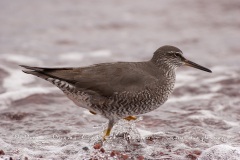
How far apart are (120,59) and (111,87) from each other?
4.84 metres

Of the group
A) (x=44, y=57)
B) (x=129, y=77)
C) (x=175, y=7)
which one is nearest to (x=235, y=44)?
(x=175, y=7)

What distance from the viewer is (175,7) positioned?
15.8 meters

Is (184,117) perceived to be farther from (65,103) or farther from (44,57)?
(44,57)

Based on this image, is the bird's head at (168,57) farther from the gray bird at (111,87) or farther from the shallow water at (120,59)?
the shallow water at (120,59)

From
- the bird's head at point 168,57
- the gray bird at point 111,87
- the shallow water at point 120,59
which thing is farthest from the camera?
the bird's head at point 168,57

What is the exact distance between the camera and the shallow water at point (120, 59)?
23.8 feet

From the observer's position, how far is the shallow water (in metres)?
7.24

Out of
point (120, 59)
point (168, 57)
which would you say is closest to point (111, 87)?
point (168, 57)

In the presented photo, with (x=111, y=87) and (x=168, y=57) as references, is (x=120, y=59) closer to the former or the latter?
(x=168, y=57)

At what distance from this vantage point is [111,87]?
23.3 ft

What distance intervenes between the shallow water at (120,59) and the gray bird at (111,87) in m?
0.51

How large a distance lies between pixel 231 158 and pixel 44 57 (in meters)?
6.22

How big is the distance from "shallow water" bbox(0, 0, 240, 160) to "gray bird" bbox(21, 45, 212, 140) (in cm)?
51

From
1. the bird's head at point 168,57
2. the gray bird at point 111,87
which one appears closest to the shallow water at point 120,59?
the gray bird at point 111,87
